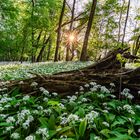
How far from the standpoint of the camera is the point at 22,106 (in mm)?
5645

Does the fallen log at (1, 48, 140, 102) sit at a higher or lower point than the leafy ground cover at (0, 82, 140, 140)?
higher

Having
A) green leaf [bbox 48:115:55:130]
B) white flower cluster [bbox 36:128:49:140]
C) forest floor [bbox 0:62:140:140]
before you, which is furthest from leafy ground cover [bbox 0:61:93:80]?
white flower cluster [bbox 36:128:49:140]

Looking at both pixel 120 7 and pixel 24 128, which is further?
pixel 120 7

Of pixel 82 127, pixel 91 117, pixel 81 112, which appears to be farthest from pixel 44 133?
pixel 81 112

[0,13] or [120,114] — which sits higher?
[0,13]

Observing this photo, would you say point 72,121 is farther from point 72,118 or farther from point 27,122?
point 27,122

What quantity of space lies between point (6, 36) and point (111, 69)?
141ft

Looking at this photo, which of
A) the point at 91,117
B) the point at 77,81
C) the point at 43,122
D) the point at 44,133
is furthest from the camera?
the point at 77,81

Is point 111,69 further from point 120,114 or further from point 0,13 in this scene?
point 0,13

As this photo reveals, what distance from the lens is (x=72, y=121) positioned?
13.9 ft

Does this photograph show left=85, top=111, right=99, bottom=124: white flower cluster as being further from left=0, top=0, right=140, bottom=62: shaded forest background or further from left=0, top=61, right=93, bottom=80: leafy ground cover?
left=0, top=0, right=140, bottom=62: shaded forest background

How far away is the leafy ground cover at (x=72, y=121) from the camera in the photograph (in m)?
4.18

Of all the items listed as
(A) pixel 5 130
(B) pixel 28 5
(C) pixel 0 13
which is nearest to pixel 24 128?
(A) pixel 5 130

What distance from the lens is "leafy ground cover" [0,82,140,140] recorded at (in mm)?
4184
